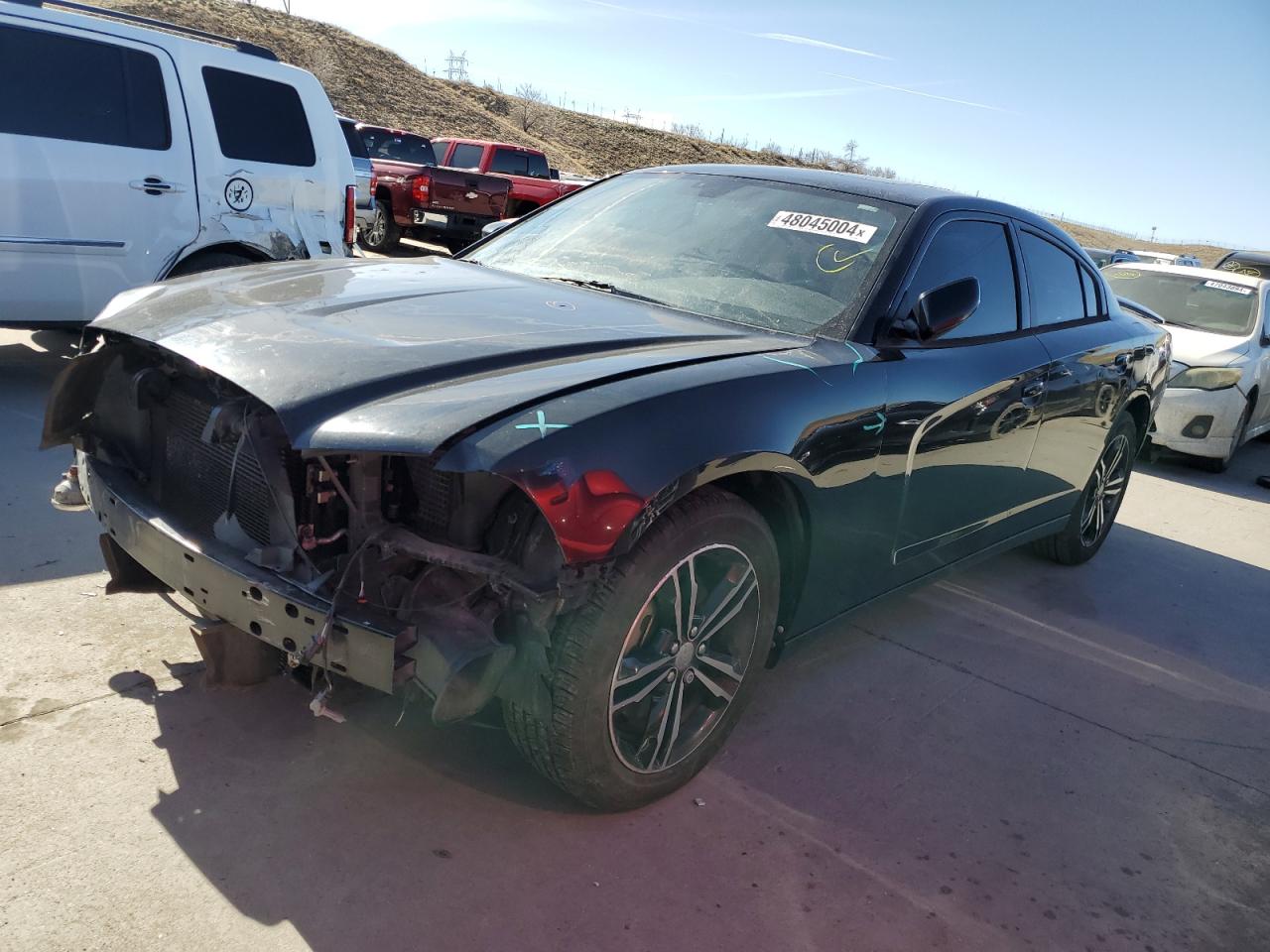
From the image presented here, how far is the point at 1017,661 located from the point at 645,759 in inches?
85.9

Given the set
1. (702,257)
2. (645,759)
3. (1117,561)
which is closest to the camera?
(645,759)

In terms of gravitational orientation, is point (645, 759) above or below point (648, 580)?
below

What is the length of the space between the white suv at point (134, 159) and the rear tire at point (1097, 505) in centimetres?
492

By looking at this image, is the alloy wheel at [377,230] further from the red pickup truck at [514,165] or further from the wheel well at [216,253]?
the wheel well at [216,253]

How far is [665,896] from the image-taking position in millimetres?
2502

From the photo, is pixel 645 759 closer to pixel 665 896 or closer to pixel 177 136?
pixel 665 896

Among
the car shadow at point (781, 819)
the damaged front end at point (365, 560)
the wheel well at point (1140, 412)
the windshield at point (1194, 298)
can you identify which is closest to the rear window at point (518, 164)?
the windshield at point (1194, 298)

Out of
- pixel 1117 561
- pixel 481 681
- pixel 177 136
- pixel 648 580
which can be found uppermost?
pixel 177 136

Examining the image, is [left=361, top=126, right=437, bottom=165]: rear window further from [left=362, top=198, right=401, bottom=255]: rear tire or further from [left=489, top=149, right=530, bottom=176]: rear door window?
[left=362, top=198, right=401, bottom=255]: rear tire

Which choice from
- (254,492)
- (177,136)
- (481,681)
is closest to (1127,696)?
(481,681)

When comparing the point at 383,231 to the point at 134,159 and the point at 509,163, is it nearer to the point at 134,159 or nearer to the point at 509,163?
the point at 509,163

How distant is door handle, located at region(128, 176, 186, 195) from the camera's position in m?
5.88

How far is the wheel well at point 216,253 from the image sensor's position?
6152 millimetres

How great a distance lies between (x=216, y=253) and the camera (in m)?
6.32
